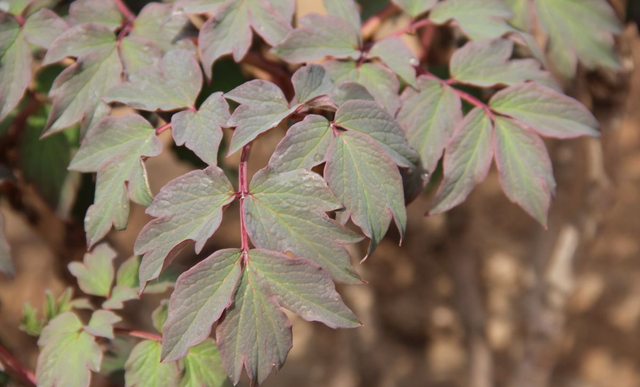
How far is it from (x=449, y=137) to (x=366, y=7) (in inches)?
17.4

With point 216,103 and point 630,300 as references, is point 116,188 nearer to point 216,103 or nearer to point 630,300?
point 216,103

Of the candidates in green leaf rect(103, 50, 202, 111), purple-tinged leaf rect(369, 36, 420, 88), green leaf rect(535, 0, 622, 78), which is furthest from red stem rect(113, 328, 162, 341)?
green leaf rect(535, 0, 622, 78)

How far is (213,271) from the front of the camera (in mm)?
573

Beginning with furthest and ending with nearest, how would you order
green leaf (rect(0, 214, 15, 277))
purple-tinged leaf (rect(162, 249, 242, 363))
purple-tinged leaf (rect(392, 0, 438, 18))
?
1. purple-tinged leaf (rect(392, 0, 438, 18))
2. green leaf (rect(0, 214, 15, 277))
3. purple-tinged leaf (rect(162, 249, 242, 363))

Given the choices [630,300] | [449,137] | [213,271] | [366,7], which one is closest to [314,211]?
[213,271]

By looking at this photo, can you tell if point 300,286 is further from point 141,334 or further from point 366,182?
point 141,334

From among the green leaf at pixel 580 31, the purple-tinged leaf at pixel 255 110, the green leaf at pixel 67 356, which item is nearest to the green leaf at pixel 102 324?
the green leaf at pixel 67 356

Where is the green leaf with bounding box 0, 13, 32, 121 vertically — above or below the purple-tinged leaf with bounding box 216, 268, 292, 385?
above

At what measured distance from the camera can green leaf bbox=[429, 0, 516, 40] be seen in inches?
29.9

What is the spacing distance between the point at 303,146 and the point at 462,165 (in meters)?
0.18

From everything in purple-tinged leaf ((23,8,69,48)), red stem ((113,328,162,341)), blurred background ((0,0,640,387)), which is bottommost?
blurred background ((0,0,640,387))

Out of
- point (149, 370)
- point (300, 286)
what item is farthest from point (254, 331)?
point (149, 370)

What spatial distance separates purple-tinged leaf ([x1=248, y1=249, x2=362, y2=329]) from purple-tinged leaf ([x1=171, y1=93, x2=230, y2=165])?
0.11 m

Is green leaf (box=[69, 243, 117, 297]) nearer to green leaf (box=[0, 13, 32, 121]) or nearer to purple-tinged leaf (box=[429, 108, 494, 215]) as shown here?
green leaf (box=[0, 13, 32, 121])
